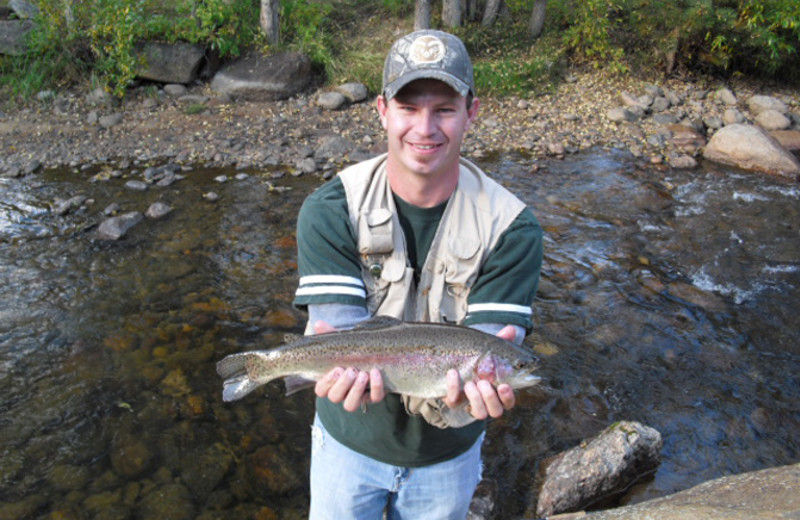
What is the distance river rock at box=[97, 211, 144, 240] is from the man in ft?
24.1

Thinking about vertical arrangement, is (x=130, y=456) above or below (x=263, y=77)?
below

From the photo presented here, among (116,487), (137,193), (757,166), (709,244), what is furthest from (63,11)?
(757,166)

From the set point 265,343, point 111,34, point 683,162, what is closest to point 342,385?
point 265,343

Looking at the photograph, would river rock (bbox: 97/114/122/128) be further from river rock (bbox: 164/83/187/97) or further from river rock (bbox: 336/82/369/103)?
river rock (bbox: 336/82/369/103)

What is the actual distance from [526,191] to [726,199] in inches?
139

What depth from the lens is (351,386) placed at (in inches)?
103

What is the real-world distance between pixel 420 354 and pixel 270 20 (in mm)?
14080

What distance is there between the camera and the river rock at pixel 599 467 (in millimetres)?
4750

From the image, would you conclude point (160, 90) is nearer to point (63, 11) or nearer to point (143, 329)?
point (63, 11)

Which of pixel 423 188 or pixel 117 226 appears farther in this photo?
pixel 117 226

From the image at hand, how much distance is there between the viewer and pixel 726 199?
11062 millimetres

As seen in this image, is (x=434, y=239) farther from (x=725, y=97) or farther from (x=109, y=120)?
(x=725, y=97)

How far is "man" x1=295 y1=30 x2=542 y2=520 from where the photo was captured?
268 cm

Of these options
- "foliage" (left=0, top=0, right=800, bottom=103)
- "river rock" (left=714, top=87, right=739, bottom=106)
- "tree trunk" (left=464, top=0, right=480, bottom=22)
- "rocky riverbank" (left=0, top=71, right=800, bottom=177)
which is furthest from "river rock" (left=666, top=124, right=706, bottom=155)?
"tree trunk" (left=464, top=0, right=480, bottom=22)
